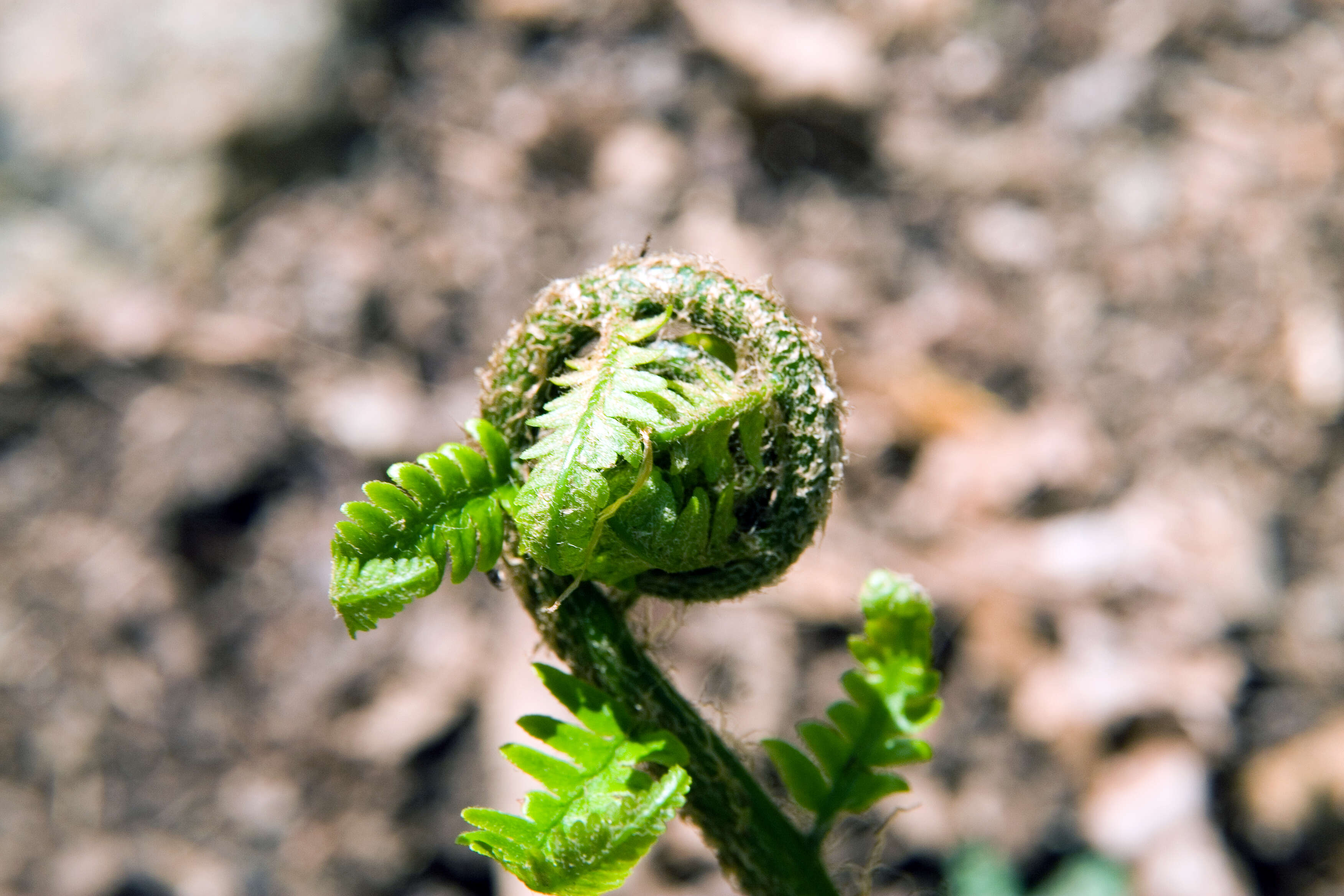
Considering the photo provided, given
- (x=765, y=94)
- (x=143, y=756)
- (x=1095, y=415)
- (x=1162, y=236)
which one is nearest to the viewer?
(x=143, y=756)

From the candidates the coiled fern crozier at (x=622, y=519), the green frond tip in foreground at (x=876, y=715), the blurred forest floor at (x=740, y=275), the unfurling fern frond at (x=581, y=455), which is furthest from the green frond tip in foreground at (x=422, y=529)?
the blurred forest floor at (x=740, y=275)

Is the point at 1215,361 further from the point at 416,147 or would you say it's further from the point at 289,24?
the point at 289,24

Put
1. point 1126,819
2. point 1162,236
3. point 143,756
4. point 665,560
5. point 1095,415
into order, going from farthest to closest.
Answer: point 1162,236 < point 1095,415 < point 143,756 < point 1126,819 < point 665,560

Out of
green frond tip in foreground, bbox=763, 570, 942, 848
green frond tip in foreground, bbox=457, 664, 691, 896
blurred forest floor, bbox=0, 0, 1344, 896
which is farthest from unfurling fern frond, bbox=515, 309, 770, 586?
blurred forest floor, bbox=0, 0, 1344, 896

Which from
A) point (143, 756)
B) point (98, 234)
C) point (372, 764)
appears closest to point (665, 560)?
point (372, 764)

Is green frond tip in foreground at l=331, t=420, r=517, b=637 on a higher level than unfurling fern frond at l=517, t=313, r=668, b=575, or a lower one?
higher

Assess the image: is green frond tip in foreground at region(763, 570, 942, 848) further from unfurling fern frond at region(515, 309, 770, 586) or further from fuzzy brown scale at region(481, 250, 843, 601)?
unfurling fern frond at region(515, 309, 770, 586)
